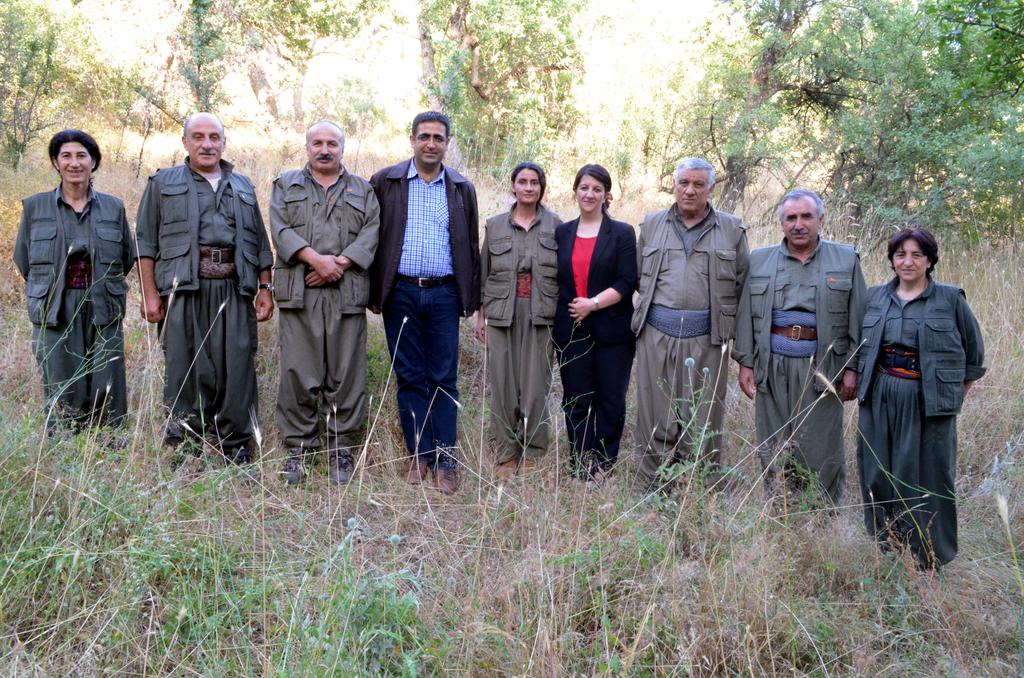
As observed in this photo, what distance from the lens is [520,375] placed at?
178 inches

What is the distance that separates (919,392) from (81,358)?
430 cm

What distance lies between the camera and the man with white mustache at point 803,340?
382 centimetres

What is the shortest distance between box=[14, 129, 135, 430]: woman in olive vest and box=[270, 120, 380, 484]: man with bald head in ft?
3.01

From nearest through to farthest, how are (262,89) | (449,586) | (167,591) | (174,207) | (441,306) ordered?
(167,591), (449,586), (174,207), (441,306), (262,89)

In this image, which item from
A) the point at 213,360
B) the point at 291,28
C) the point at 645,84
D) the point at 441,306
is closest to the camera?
the point at 213,360

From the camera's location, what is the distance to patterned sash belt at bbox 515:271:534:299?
14.6ft

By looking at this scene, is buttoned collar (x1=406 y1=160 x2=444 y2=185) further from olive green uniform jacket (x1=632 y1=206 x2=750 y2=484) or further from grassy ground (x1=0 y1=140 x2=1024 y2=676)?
grassy ground (x1=0 y1=140 x2=1024 y2=676)

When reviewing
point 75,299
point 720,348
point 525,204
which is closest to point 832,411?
point 720,348

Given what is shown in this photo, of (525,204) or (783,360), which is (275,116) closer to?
(525,204)

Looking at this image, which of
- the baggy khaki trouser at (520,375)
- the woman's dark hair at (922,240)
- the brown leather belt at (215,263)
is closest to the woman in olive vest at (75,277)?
the brown leather belt at (215,263)

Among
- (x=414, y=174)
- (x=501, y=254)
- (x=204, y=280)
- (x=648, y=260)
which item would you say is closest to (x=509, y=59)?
(x=414, y=174)

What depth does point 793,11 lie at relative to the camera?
10.9 meters

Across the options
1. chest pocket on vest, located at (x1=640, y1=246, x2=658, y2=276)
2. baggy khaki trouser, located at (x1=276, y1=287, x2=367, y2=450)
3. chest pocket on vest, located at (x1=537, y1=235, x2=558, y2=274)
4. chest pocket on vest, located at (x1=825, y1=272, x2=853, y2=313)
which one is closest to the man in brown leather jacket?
baggy khaki trouser, located at (x1=276, y1=287, x2=367, y2=450)

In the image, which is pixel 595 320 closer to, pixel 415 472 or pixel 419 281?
pixel 419 281
